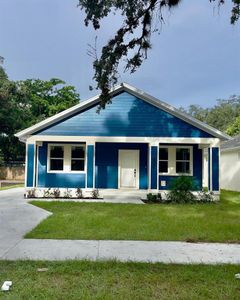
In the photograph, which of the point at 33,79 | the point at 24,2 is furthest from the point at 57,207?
the point at 33,79

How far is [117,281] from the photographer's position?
16.6 ft

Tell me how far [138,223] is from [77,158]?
342 inches

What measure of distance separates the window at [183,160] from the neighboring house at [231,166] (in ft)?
17.6

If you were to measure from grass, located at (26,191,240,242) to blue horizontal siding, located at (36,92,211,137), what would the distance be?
13.8 feet

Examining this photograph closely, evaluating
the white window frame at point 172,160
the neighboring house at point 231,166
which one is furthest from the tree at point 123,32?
the neighboring house at point 231,166

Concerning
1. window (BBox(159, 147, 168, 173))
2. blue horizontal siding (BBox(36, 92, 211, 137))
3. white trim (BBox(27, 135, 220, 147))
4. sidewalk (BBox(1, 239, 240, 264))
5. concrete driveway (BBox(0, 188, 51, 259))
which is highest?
blue horizontal siding (BBox(36, 92, 211, 137))

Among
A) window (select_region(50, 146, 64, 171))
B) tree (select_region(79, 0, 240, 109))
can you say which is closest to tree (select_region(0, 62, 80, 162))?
window (select_region(50, 146, 64, 171))

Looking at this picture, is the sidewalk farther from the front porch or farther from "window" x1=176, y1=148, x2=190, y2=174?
"window" x1=176, y1=148, x2=190, y2=174

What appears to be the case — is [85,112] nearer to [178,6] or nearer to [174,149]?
[174,149]

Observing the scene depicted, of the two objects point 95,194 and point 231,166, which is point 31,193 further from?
point 231,166

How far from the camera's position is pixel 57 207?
1296cm

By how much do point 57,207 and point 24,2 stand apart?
6892 mm

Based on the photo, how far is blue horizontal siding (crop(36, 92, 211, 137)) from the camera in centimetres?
1669

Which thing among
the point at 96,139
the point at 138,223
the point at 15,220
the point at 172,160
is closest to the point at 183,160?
the point at 172,160
